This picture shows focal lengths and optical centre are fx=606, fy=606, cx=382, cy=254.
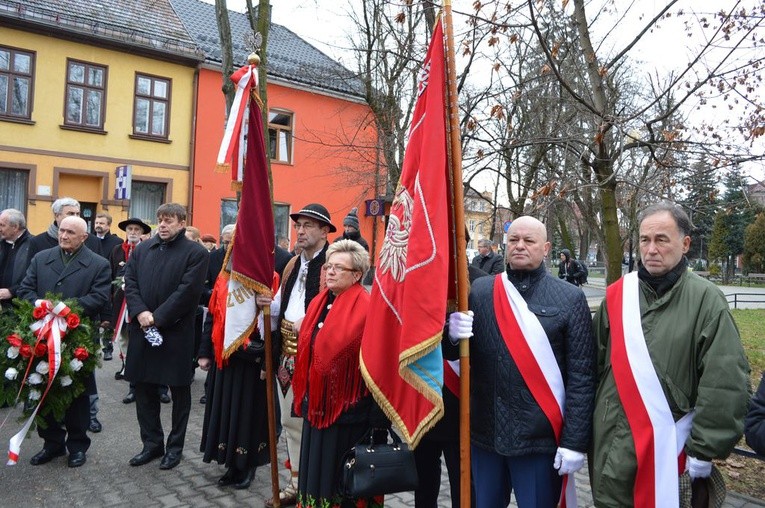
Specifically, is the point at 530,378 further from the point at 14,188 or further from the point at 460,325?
the point at 14,188

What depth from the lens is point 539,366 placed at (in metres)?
2.84

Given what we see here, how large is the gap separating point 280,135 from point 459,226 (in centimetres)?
1841

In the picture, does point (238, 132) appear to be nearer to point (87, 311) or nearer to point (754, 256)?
point (87, 311)

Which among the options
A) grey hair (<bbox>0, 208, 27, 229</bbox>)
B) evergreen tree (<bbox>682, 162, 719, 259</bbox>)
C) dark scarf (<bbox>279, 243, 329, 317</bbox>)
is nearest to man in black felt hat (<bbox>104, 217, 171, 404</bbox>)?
grey hair (<bbox>0, 208, 27, 229</bbox>)

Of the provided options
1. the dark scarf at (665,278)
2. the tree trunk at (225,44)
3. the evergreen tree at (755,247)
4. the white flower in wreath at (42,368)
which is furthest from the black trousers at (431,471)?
the evergreen tree at (755,247)

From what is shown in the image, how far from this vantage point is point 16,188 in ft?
52.5

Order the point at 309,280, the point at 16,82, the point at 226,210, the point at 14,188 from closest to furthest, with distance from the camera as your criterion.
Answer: the point at 309,280 → the point at 16,82 → the point at 14,188 → the point at 226,210

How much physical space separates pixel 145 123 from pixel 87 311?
1444 centimetres

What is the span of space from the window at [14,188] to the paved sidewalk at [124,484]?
12.5 m

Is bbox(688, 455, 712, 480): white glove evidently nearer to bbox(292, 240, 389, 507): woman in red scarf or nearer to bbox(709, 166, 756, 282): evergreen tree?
bbox(292, 240, 389, 507): woman in red scarf

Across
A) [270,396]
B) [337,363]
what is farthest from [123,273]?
[337,363]

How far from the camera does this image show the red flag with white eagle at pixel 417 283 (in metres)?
2.79

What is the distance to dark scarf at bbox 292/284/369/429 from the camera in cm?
342

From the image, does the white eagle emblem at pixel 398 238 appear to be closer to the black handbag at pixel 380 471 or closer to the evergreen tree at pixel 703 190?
the black handbag at pixel 380 471
